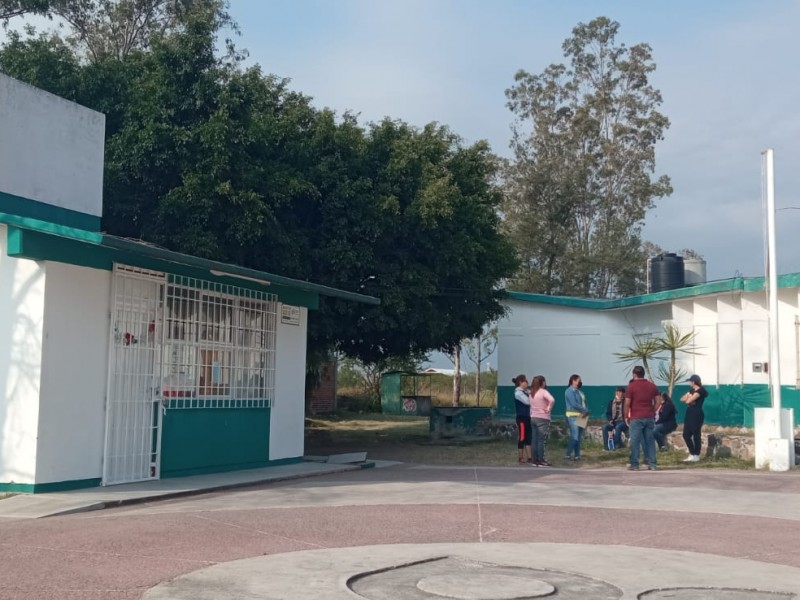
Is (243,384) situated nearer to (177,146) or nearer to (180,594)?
(177,146)

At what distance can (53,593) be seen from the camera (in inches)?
266

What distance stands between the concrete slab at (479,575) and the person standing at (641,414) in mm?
8311

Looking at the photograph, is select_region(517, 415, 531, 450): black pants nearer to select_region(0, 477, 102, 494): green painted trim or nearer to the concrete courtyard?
the concrete courtyard

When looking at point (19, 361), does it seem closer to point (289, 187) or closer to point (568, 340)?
point (289, 187)

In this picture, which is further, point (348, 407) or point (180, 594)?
point (348, 407)

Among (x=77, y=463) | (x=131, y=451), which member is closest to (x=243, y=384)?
(x=131, y=451)

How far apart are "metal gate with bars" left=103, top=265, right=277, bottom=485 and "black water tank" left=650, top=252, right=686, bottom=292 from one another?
15.5 m

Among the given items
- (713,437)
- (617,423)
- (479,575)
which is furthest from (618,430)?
(479,575)

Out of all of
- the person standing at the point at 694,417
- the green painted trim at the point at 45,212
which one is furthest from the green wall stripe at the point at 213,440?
the person standing at the point at 694,417

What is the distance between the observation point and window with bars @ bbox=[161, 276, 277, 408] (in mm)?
14461

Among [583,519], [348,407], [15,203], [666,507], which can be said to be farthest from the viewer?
[348,407]

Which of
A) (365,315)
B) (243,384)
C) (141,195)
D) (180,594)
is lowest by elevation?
(180,594)

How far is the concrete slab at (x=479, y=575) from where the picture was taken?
7012mm

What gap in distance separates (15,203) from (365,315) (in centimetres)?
916
